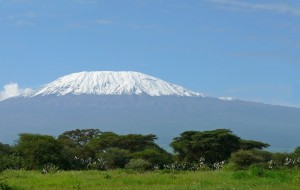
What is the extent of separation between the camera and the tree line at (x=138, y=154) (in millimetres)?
30891

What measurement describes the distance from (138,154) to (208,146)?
24.7ft

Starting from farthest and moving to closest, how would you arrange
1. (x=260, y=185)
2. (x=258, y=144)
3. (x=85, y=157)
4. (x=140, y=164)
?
(x=258, y=144), (x=85, y=157), (x=140, y=164), (x=260, y=185)

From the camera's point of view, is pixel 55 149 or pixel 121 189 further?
pixel 55 149

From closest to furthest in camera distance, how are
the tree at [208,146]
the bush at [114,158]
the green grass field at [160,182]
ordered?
the green grass field at [160,182], the bush at [114,158], the tree at [208,146]

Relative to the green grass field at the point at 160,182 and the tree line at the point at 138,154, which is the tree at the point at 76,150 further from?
the green grass field at the point at 160,182

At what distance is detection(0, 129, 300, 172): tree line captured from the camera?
101 feet

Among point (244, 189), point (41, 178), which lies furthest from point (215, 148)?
point (244, 189)

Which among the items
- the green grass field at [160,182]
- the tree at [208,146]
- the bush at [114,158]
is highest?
the tree at [208,146]

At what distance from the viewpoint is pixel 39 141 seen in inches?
1231

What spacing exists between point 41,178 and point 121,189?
5088 millimetres

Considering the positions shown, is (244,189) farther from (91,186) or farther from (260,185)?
(91,186)

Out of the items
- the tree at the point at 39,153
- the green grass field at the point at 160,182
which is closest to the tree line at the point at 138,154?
the tree at the point at 39,153

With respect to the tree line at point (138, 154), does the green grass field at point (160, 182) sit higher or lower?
lower

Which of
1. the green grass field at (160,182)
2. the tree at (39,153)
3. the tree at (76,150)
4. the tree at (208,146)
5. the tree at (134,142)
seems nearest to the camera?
the green grass field at (160,182)
